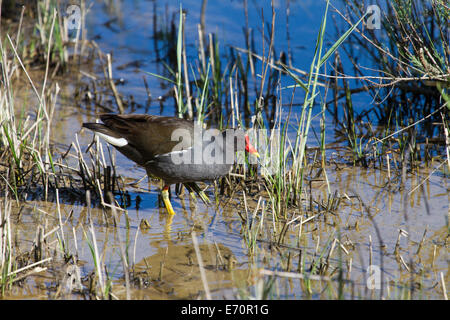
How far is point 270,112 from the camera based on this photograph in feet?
20.6

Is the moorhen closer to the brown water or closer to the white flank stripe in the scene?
the white flank stripe

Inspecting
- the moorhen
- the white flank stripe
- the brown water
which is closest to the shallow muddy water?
the brown water

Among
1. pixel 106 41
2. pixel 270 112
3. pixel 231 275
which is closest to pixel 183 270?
pixel 231 275

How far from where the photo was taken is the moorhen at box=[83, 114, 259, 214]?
430cm

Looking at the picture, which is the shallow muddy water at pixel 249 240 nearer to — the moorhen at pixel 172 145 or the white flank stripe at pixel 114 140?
the moorhen at pixel 172 145

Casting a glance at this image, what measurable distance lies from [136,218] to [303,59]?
13.0ft

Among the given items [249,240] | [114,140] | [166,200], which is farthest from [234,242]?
[114,140]

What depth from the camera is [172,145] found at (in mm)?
4348

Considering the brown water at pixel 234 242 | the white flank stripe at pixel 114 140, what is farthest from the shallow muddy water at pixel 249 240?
the white flank stripe at pixel 114 140

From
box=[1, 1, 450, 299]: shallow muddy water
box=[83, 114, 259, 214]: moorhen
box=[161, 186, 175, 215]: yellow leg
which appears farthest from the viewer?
box=[161, 186, 175, 215]: yellow leg

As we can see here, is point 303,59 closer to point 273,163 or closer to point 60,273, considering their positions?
point 273,163

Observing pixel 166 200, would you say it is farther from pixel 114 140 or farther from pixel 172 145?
pixel 114 140

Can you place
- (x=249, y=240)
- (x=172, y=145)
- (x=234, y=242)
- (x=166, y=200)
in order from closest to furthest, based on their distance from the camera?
(x=249, y=240) → (x=234, y=242) → (x=172, y=145) → (x=166, y=200)

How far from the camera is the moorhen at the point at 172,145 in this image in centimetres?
430
